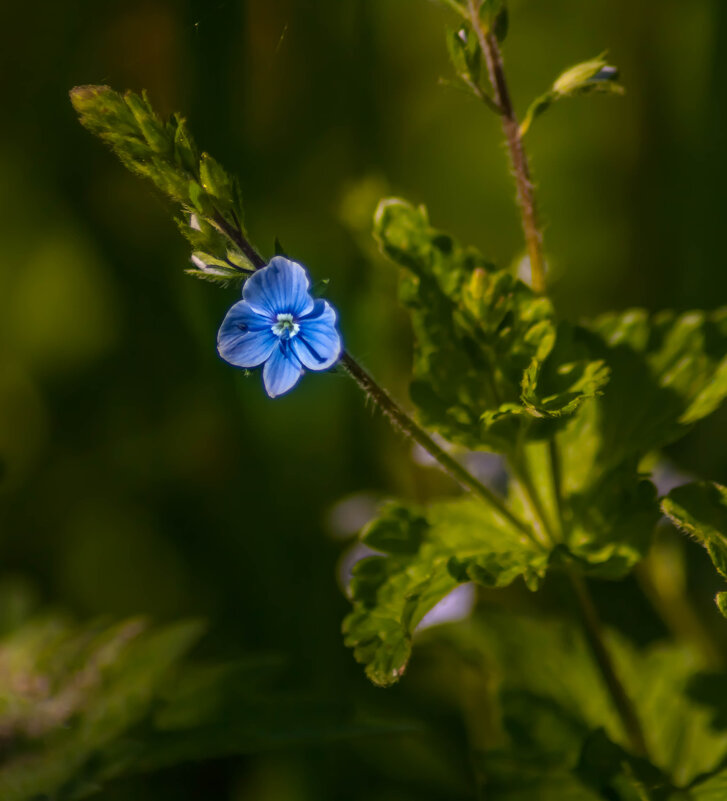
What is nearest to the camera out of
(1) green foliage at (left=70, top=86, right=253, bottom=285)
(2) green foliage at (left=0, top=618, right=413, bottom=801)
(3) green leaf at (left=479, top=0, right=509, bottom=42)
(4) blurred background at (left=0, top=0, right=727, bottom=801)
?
(1) green foliage at (left=70, top=86, right=253, bottom=285)

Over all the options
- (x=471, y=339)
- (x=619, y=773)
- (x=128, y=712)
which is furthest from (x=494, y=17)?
(x=128, y=712)

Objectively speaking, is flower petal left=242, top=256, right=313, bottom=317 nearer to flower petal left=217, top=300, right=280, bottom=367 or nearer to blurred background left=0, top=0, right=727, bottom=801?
flower petal left=217, top=300, right=280, bottom=367

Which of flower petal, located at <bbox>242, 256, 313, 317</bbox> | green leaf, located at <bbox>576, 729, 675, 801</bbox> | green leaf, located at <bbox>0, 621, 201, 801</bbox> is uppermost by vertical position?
flower petal, located at <bbox>242, 256, 313, 317</bbox>

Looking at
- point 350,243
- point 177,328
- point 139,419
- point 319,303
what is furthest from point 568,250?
point 319,303

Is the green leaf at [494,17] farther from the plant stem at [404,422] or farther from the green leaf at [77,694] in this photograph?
the green leaf at [77,694]

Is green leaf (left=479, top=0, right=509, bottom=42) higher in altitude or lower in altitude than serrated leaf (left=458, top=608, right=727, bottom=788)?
higher

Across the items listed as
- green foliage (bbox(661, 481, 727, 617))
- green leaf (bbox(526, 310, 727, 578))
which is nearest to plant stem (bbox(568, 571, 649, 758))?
green leaf (bbox(526, 310, 727, 578))

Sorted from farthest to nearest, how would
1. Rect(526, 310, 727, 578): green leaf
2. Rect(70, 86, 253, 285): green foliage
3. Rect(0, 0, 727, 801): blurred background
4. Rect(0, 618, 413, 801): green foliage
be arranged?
Rect(0, 0, 727, 801): blurred background
Rect(0, 618, 413, 801): green foliage
Rect(526, 310, 727, 578): green leaf
Rect(70, 86, 253, 285): green foliage

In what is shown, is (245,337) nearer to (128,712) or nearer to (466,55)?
(466,55)
